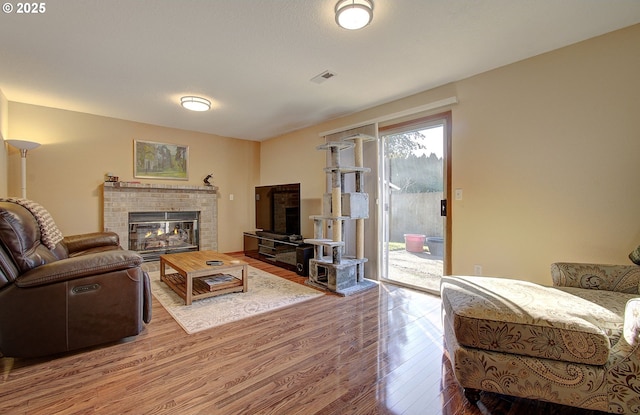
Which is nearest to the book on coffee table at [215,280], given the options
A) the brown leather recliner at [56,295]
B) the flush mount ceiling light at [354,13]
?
the brown leather recliner at [56,295]

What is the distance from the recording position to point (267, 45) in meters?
2.31

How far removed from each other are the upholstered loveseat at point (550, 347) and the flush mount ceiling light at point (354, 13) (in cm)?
192

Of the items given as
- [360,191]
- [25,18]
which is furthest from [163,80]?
[360,191]

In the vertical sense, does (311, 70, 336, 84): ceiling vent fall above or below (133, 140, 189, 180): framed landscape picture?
above

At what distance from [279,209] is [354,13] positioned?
341 centimetres

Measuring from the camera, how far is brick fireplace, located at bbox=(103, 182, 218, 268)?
171 inches

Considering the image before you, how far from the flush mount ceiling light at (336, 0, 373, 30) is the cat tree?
4.95ft

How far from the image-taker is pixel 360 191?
3498mm

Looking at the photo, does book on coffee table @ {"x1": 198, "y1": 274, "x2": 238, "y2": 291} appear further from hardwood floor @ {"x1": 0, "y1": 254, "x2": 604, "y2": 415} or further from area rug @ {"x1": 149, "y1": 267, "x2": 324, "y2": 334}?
hardwood floor @ {"x1": 0, "y1": 254, "x2": 604, "y2": 415}

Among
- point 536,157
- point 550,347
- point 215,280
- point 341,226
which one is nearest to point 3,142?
point 215,280

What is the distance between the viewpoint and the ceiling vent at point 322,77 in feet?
9.25

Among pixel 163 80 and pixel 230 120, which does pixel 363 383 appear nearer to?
pixel 163 80

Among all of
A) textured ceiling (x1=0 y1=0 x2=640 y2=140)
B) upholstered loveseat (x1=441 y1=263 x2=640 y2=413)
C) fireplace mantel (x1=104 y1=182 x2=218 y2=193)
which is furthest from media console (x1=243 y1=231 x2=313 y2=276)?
upholstered loveseat (x1=441 y1=263 x2=640 y2=413)

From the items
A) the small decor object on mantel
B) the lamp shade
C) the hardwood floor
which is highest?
the lamp shade
